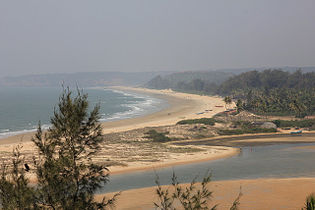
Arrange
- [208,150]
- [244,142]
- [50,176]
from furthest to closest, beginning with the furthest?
[244,142], [208,150], [50,176]

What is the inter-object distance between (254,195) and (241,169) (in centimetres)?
1285

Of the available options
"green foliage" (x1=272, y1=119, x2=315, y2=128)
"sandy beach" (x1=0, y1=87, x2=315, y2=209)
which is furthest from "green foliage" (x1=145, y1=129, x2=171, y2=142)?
"green foliage" (x1=272, y1=119, x2=315, y2=128)

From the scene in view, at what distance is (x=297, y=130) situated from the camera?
82.9 m

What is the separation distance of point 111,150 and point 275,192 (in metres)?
32.6

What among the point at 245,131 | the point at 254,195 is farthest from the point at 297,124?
the point at 254,195

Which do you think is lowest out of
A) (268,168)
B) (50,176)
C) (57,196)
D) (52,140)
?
(268,168)

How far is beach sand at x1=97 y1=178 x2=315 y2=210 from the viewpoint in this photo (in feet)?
103

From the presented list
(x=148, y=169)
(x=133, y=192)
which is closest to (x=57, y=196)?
(x=133, y=192)

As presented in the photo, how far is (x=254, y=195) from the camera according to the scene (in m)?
34.2

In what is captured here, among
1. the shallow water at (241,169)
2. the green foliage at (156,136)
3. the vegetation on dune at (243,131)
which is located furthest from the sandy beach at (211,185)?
the vegetation on dune at (243,131)

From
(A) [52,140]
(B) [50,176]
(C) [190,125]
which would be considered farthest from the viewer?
(C) [190,125]

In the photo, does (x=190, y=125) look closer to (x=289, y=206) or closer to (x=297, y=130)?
(x=297, y=130)

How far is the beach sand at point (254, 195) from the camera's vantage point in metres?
31.4

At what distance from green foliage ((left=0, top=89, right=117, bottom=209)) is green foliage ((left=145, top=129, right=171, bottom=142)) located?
182 feet
